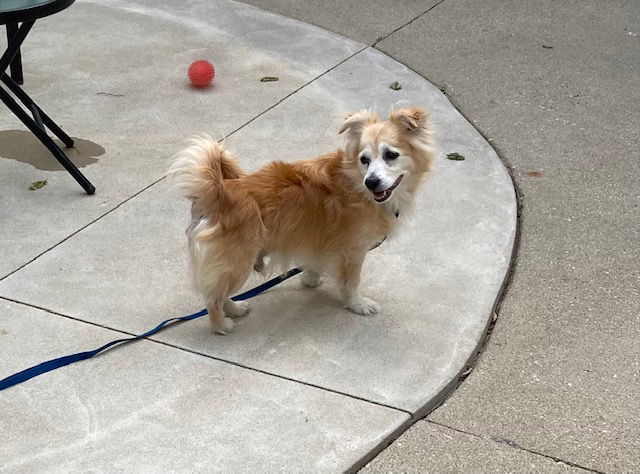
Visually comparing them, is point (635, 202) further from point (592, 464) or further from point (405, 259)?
point (592, 464)

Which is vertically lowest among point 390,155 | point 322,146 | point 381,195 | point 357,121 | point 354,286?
point 322,146

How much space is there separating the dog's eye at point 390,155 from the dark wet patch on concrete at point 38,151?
93.1 inches

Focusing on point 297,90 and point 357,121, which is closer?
point 357,121

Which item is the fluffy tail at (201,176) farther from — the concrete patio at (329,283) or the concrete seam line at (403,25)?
the concrete seam line at (403,25)

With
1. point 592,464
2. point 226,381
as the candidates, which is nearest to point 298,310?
point 226,381

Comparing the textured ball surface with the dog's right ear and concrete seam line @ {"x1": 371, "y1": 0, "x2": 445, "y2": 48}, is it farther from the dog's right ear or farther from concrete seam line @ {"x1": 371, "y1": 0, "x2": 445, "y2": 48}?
the dog's right ear

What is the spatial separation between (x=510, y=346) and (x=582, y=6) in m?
5.15

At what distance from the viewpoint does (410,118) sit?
4008 millimetres

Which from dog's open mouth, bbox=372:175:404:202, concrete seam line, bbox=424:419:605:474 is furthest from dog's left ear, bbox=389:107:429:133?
concrete seam line, bbox=424:419:605:474

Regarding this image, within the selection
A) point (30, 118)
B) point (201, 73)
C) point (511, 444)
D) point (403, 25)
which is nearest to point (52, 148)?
point (30, 118)

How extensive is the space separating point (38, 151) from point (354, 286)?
2543 millimetres

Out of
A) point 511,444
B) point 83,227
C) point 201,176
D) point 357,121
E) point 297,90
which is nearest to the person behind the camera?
point 511,444

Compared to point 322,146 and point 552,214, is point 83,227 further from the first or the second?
point 552,214

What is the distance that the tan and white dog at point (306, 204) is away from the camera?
12.7ft
